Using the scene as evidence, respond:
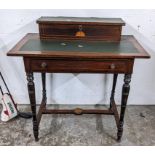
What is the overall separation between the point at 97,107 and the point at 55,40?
1008mm

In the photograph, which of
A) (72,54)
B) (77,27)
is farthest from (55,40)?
(72,54)

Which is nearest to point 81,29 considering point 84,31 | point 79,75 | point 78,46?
point 84,31

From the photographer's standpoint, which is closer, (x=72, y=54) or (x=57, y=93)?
(x=72, y=54)

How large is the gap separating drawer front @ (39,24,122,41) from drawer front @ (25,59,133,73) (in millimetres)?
335

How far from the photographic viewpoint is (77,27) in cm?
178

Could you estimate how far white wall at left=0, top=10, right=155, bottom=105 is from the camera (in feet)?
6.72

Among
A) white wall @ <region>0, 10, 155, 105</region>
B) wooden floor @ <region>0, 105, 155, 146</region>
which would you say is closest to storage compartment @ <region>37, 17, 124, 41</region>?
white wall @ <region>0, 10, 155, 105</region>

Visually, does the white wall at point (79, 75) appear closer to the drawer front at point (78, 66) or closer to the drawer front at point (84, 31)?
the drawer front at point (84, 31)

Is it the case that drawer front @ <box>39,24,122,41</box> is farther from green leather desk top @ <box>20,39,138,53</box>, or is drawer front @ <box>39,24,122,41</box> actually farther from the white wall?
the white wall

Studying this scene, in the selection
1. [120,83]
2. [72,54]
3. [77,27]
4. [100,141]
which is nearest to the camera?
[72,54]

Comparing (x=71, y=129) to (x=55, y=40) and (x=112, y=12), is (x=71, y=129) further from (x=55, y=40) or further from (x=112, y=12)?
(x=112, y=12)

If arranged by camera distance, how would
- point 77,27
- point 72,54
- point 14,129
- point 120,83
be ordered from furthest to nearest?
point 120,83 → point 14,129 → point 77,27 → point 72,54

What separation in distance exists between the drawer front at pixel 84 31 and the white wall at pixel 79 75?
0.31 m

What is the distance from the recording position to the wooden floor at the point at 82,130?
1.95 meters
